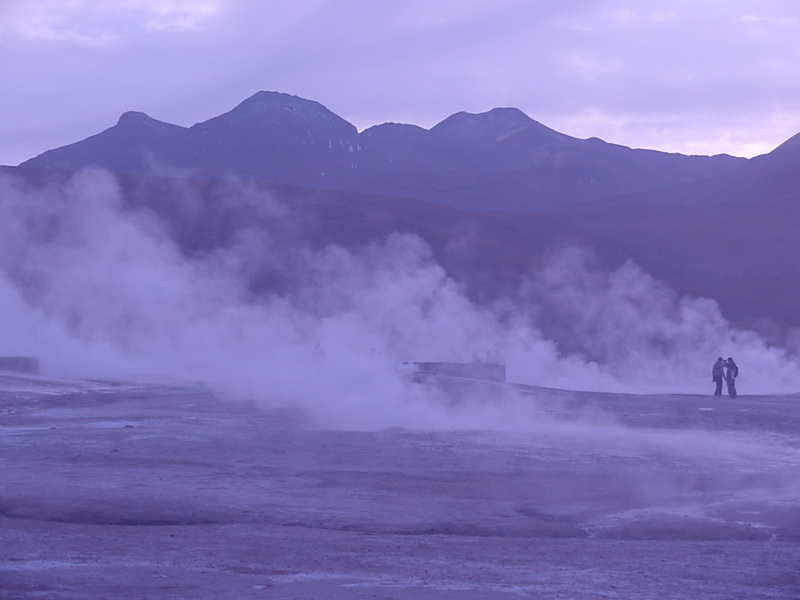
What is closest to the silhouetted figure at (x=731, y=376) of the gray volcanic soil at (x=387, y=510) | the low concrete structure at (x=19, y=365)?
the gray volcanic soil at (x=387, y=510)

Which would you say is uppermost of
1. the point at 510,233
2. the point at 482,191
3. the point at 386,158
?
the point at 386,158

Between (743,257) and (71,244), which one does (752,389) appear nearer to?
(71,244)

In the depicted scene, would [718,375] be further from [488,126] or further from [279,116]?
[488,126]

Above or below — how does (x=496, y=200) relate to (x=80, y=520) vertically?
above

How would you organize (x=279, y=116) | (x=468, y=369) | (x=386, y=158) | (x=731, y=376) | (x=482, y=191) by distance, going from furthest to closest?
(x=279, y=116) < (x=386, y=158) < (x=482, y=191) < (x=731, y=376) < (x=468, y=369)

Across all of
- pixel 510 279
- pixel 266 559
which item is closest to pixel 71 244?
pixel 510 279

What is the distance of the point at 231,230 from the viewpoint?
71.8m

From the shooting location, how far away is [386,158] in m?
145

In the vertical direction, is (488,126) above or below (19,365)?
above

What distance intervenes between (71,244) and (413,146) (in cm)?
9866

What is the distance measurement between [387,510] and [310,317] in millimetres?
42832

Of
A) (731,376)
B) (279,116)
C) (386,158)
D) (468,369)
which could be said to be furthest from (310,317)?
(279,116)

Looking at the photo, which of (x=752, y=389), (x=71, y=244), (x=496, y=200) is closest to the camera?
(x=752, y=389)

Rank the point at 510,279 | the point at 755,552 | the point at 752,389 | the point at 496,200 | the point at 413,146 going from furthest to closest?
the point at 413,146 → the point at 496,200 → the point at 510,279 → the point at 752,389 → the point at 755,552
